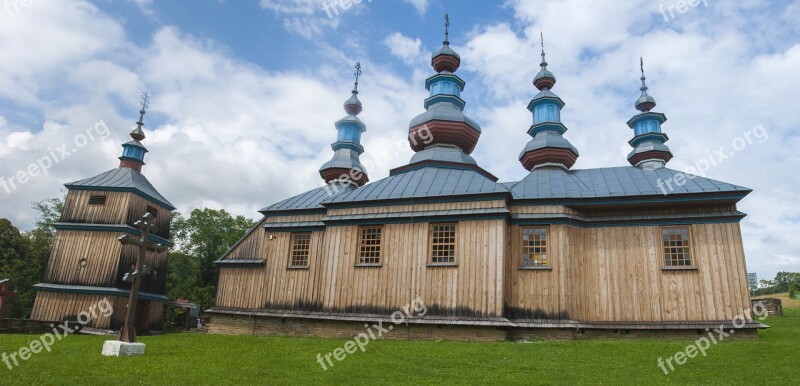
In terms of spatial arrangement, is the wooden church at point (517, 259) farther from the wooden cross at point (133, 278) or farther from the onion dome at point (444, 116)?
the wooden cross at point (133, 278)

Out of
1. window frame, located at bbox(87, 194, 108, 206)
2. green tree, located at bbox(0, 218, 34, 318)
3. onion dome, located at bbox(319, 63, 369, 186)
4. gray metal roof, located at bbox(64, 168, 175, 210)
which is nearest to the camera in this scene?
window frame, located at bbox(87, 194, 108, 206)

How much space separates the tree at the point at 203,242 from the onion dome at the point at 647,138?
99.8 ft

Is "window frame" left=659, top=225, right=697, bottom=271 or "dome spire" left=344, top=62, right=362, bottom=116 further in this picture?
"dome spire" left=344, top=62, right=362, bottom=116

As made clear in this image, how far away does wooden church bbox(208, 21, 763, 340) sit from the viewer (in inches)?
564

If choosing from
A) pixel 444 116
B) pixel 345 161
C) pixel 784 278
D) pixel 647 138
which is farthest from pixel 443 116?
pixel 784 278

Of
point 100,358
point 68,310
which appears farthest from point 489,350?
point 68,310

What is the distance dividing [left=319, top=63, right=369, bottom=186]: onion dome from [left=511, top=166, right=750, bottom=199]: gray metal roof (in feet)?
30.9

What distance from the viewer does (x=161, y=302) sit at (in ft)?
→ 78.3

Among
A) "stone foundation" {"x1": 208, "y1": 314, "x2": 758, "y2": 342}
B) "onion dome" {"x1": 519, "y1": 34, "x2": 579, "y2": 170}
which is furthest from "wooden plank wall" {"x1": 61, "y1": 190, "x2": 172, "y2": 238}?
"onion dome" {"x1": 519, "y1": 34, "x2": 579, "y2": 170}

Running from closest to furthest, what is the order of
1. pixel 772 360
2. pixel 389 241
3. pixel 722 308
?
pixel 772 360 → pixel 722 308 → pixel 389 241

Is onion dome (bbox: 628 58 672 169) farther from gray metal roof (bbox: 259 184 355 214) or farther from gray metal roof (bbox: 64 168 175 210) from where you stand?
gray metal roof (bbox: 64 168 175 210)

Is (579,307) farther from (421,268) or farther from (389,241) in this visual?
(389,241)

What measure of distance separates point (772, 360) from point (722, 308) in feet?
13.9

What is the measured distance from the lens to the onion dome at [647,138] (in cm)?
1964
